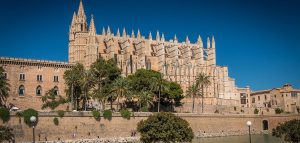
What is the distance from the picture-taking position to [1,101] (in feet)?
215

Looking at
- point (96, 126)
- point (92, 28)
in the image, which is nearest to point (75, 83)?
point (96, 126)

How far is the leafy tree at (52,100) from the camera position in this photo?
70.4 meters

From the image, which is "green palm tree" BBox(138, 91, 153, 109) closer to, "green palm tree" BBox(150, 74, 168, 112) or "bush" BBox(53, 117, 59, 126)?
"green palm tree" BBox(150, 74, 168, 112)

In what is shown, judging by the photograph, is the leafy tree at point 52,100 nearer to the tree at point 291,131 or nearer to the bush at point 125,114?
the bush at point 125,114

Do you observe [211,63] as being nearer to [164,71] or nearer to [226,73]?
[226,73]

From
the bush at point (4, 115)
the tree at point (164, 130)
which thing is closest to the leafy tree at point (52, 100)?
the bush at point (4, 115)

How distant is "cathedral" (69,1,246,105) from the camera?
Result: 86062 millimetres

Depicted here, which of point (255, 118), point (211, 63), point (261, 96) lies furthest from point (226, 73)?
point (255, 118)

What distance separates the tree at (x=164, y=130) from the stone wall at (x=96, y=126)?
18.9m

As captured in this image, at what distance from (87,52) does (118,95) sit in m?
20.1

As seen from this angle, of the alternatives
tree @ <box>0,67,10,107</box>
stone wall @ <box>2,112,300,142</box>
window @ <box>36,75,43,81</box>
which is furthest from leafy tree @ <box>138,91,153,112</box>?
tree @ <box>0,67,10,107</box>

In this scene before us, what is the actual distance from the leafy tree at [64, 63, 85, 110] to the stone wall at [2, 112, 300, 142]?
8.86 m

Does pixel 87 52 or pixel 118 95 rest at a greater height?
pixel 87 52

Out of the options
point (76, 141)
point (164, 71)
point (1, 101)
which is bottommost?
point (76, 141)
